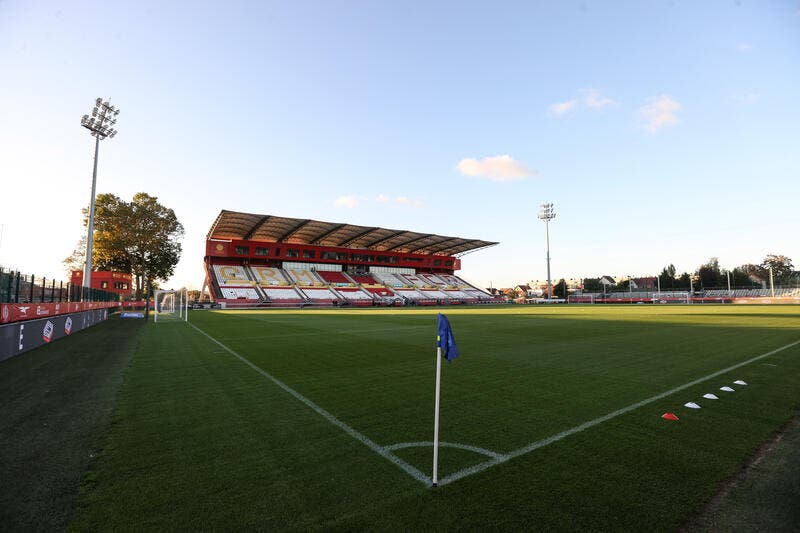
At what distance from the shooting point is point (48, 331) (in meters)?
14.0

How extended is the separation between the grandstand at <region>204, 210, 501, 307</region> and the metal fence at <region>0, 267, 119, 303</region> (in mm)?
32300

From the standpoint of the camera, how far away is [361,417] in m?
5.34

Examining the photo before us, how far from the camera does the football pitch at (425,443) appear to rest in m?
3.01

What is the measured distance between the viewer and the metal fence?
11.9m

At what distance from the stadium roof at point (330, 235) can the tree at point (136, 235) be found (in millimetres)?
6658

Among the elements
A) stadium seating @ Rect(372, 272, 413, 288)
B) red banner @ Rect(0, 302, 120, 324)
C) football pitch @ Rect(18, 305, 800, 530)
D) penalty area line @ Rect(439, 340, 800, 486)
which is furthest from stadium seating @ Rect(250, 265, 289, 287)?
penalty area line @ Rect(439, 340, 800, 486)

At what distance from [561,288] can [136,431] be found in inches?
4524

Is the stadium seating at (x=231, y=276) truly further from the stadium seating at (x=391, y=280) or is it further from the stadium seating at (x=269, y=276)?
the stadium seating at (x=391, y=280)

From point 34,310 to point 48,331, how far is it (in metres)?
0.91

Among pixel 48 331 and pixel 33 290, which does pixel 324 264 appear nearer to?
pixel 33 290

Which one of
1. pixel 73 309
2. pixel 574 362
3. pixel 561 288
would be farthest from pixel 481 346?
pixel 561 288

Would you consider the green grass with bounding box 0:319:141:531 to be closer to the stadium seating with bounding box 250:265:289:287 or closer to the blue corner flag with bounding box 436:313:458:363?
the blue corner flag with bounding box 436:313:458:363

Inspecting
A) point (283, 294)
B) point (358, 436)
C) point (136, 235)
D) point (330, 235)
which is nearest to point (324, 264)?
point (330, 235)

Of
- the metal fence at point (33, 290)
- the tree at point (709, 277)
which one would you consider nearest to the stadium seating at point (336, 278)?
the metal fence at point (33, 290)
